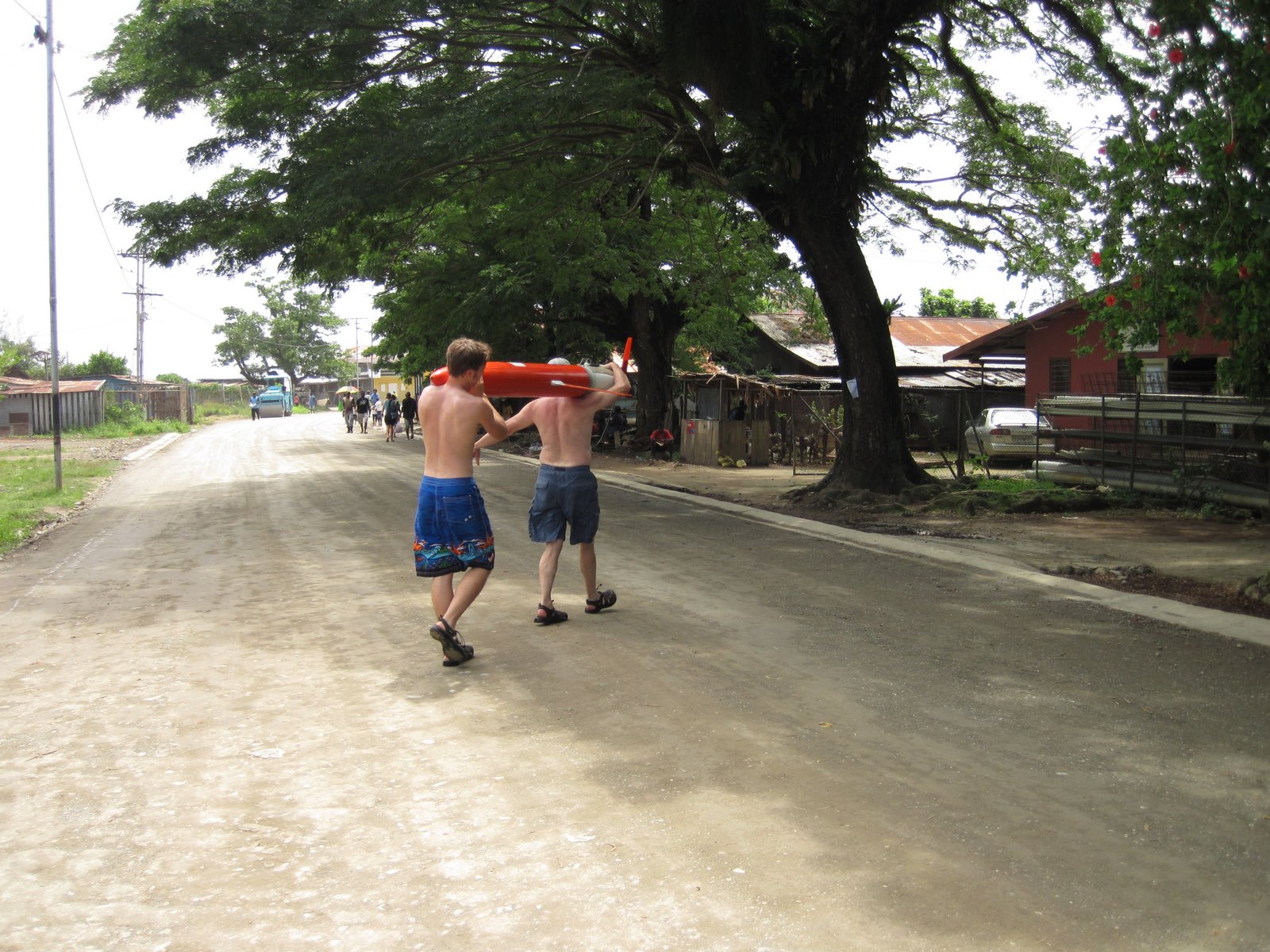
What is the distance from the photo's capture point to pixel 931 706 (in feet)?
18.6

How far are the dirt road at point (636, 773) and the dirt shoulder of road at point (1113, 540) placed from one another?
3.67 ft

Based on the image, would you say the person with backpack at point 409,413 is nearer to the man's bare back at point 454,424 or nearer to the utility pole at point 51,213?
the utility pole at point 51,213

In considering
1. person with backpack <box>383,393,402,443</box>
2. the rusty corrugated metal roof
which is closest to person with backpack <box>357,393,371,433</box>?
person with backpack <box>383,393,402,443</box>

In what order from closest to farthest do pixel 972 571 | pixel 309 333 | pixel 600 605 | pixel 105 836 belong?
pixel 105 836, pixel 600 605, pixel 972 571, pixel 309 333

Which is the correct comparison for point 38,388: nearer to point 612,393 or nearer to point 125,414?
point 125,414

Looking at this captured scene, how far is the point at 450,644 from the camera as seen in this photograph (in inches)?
252

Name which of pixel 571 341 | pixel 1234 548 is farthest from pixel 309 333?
pixel 1234 548

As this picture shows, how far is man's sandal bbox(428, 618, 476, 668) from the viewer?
6.39 m

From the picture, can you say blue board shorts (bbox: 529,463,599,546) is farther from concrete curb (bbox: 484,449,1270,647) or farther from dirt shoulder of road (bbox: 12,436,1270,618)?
dirt shoulder of road (bbox: 12,436,1270,618)

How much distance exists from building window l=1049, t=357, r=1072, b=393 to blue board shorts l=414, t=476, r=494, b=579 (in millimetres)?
19799

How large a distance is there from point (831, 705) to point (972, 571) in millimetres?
4933

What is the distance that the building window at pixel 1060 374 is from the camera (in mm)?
23688

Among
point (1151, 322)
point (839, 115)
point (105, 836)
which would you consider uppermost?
point (839, 115)

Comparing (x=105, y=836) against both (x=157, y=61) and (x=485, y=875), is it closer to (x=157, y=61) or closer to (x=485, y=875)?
(x=485, y=875)
